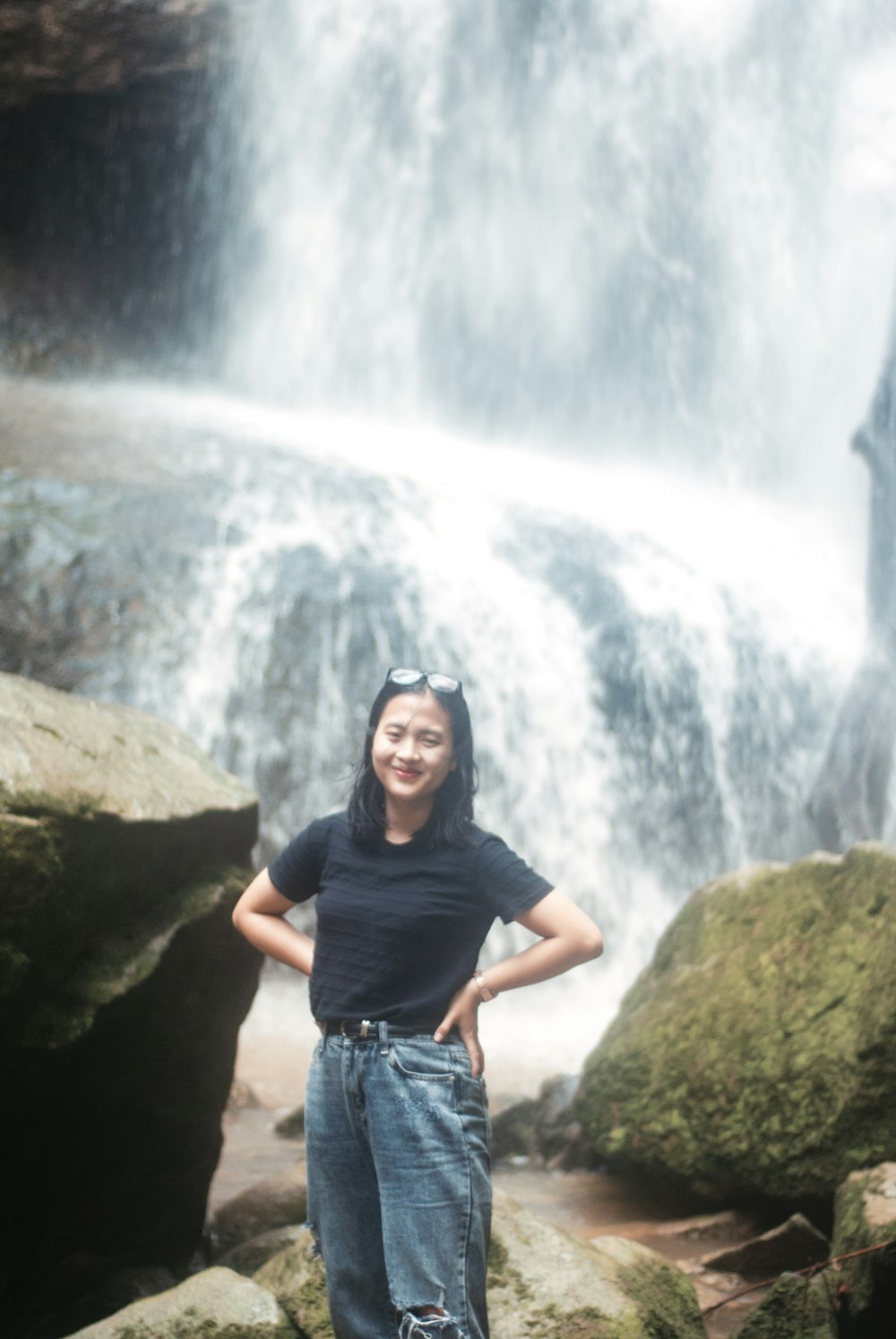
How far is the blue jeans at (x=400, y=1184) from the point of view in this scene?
190 centimetres

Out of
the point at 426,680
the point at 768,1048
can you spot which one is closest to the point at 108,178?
the point at 768,1048

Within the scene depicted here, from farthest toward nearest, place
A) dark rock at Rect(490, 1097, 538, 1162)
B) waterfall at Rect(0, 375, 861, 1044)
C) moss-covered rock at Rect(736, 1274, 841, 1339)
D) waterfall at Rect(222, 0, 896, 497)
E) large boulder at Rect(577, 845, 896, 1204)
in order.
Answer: waterfall at Rect(222, 0, 896, 497) < waterfall at Rect(0, 375, 861, 1044) < dark rock at Rect(490, 1097, 538, 1162) < large boulder at Rect(577, 845, 896, 1204) < moss-covered rock at Rect(736, 1274, 841, 1339)

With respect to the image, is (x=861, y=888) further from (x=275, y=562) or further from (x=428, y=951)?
(x=275, y=562)

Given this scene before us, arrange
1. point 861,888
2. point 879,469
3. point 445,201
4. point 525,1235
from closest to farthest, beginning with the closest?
point 525,1235
point 861,888
point 879,469
point 445,201

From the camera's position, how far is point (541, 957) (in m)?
2.05

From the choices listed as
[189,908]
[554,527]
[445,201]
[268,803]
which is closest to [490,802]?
[268,803]

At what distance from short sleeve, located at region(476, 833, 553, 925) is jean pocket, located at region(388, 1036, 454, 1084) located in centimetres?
26

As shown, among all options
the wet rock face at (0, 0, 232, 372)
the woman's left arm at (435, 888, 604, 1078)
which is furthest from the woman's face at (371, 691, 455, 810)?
the wet rock face at (0, 0, 232, 372)

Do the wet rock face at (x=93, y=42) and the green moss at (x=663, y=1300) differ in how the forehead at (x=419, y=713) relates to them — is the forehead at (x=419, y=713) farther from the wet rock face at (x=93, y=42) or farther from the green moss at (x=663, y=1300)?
the wet rock face at (x=93, y=42)

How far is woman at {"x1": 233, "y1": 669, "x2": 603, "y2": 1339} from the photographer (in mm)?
1924

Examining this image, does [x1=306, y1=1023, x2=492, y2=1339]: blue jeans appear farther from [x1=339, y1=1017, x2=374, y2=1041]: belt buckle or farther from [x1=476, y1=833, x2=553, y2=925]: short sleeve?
[x1=476, y1=833, x2=553, y2=925]: short sleeve

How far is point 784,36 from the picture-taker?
57.2 feet

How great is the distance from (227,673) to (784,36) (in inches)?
592

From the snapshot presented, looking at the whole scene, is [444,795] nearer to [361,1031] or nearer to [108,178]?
[361,1031]
